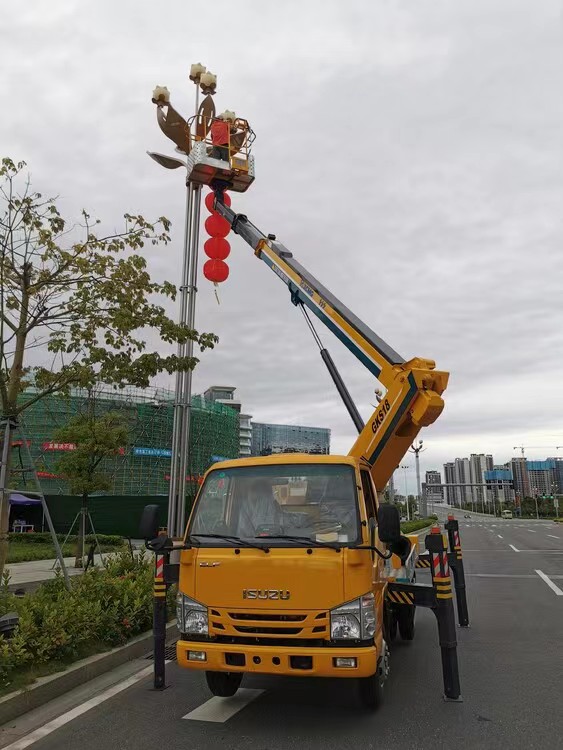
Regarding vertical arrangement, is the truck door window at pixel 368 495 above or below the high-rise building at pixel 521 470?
below

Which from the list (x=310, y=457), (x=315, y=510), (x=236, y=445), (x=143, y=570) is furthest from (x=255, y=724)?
(x=236, y=445)

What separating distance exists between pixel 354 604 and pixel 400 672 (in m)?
2.24

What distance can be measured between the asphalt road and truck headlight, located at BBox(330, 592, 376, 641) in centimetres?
73

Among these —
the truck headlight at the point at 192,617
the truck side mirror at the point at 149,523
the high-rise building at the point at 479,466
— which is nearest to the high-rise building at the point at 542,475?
the high-rise building at the point at 479,466

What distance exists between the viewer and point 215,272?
38.9 feet

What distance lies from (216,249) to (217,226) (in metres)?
1.06

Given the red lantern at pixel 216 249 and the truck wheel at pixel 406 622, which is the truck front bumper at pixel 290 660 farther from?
the red lantern at pixel 216 249

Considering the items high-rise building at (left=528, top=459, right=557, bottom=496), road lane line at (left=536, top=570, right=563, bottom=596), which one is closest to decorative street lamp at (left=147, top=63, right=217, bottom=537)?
road lane line at (left=536, top=570, right=563, bottom=596)

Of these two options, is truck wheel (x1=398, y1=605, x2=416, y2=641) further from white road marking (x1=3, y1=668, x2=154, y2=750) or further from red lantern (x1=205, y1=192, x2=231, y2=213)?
red lantern (x1=205, y1=192, x2=231, y2=213)

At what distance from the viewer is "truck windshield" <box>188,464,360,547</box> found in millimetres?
4797

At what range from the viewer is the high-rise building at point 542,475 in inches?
5792

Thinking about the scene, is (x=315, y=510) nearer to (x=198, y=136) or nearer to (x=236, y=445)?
(x=198, y=136)

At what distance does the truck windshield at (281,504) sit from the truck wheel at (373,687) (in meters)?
1.08

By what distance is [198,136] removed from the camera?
510 inches
